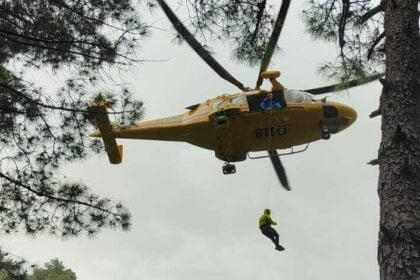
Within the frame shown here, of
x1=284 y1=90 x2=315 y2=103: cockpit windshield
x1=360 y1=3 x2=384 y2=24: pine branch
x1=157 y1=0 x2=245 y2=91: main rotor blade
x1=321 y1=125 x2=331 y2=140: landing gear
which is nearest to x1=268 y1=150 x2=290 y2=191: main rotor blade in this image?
x1=321 y1=125 x2=331 y2=140: landing gear

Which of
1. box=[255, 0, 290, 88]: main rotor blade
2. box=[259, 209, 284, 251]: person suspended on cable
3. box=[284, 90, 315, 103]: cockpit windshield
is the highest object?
box=[284, 90, 315, 103]: cockpit windshield

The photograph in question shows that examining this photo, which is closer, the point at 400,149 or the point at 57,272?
the point at 400,149

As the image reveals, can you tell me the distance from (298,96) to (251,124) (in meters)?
0.96

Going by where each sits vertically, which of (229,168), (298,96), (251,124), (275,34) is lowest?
(229,168)

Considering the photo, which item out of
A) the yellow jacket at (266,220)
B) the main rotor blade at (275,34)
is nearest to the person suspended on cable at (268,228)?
the yellow jacket at (266,220)

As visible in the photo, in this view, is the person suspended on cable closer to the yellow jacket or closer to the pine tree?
the yellow jacket

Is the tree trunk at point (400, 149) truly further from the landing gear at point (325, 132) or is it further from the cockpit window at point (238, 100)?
the landing gear at point (325, 132)

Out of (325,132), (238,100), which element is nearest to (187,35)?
(238,100)

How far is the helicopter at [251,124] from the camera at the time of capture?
8539 mm

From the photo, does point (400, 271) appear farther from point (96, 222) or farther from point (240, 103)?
point (240, 103)

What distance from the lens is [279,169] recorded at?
9.45 meters

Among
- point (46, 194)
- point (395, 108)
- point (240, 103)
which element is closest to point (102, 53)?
point (46, 194)

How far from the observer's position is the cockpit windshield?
8.70 meters

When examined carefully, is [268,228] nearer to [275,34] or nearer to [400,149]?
[275,34]
